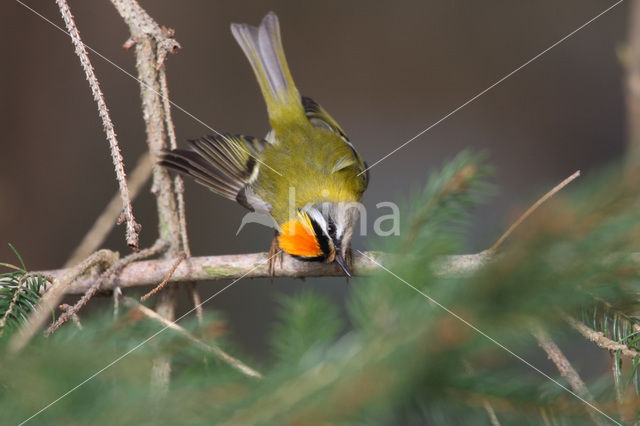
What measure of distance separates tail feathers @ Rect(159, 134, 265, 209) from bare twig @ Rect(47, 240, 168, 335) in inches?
18.0

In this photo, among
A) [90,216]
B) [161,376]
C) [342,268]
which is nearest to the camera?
[161,376]

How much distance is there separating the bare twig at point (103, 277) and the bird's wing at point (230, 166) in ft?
1.61

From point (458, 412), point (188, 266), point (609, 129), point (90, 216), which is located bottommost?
point (458, 412)

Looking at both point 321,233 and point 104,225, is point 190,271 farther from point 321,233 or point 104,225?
point 321,233

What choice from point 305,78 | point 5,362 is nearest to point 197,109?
point 305,78

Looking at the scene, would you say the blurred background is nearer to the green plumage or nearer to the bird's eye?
the green plumage

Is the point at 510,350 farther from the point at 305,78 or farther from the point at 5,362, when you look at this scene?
the point at 305,78

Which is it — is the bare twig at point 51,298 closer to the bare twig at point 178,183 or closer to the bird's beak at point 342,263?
the bare twig at point 178,183

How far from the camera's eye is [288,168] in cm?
201

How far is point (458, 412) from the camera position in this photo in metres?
0.43

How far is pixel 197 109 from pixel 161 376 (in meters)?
2.41

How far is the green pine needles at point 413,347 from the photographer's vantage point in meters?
0.32

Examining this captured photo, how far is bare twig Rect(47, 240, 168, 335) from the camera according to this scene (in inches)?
34.6

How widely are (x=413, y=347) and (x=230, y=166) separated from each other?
178 cm
